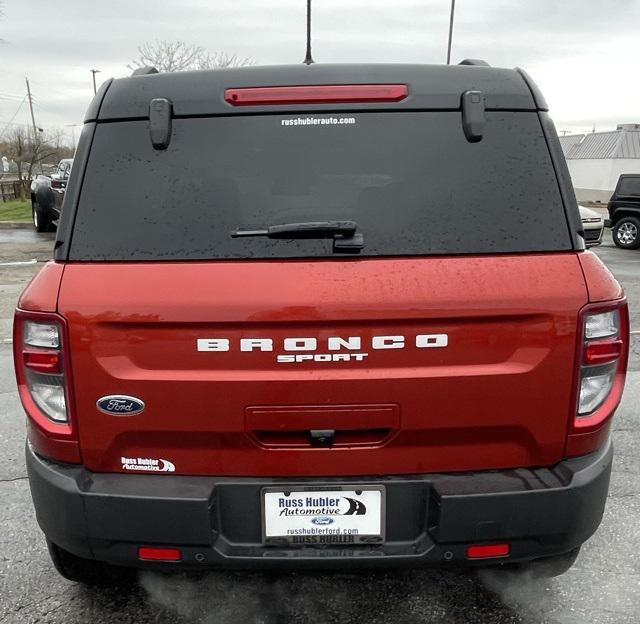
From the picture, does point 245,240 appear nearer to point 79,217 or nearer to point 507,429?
point 79,217

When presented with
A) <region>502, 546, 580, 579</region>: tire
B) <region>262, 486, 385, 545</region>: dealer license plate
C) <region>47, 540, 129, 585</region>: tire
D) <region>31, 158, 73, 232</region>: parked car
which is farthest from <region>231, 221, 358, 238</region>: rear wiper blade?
<region>31, 158, 73, 232</region>: parked car

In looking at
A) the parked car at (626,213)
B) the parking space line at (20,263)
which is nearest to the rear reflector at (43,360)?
the parking space line at (20,263)

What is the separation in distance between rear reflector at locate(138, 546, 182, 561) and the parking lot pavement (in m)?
0.56

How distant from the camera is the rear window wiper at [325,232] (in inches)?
75.0

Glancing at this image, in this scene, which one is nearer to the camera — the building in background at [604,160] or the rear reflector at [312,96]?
the rear reflector at [312,96]

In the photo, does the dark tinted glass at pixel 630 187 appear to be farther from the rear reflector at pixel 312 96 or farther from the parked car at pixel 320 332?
the rear reflector at pixel 312 96

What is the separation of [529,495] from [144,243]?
1.40 meters

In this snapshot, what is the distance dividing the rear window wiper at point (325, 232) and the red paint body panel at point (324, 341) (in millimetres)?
52

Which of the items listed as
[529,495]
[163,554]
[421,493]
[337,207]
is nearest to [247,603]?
[163,554]

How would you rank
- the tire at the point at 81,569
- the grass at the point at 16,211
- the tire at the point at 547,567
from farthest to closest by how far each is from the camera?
the grass at the point at 16,211
the tire at the point at 547,567
the tire at the point at 81,569

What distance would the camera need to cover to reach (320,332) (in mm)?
1858

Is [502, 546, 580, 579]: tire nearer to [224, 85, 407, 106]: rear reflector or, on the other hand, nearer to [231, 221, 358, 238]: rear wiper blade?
[231, 221, 358, 238]: rear wiper blade

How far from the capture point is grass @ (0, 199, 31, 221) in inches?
746

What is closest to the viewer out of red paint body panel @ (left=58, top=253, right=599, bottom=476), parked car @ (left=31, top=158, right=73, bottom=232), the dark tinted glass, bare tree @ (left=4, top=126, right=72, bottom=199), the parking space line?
red paint body panel @ (left=58, top=253, right=599, bottom=476)
